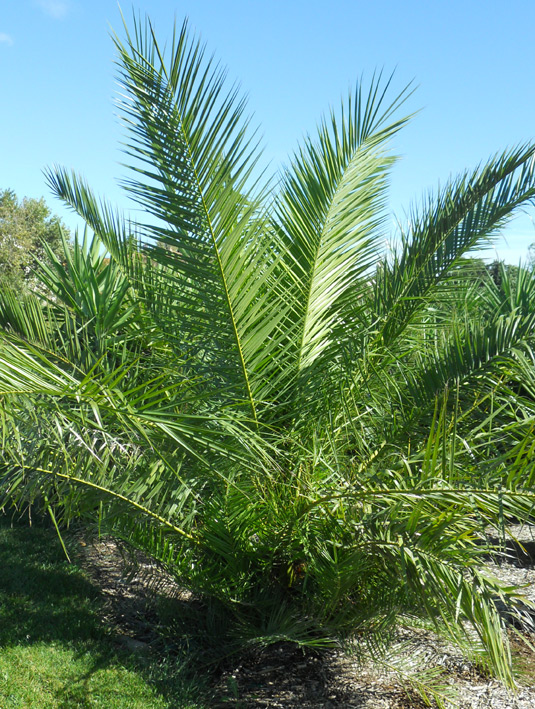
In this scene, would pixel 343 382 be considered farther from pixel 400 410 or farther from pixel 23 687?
pixel 23 687

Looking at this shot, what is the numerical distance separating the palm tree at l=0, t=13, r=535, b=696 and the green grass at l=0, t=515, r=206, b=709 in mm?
489

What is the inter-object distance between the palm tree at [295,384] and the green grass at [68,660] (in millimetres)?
489

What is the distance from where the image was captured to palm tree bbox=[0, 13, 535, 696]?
250 cm

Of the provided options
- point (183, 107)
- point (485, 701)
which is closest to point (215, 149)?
point (183, 107)

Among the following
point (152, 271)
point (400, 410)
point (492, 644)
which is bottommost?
point (492, 644)

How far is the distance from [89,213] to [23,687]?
127 inches

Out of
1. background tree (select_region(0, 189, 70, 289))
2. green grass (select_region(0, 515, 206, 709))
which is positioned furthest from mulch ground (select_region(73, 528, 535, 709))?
background tree (select_region(0, 189, 70, 289))

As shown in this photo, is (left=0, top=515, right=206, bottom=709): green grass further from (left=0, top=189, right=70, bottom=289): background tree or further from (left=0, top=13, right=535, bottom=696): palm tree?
(left=0, top=189, right=70, bottom=289): background tree

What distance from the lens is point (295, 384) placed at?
10.4 ft

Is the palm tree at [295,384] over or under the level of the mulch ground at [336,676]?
over

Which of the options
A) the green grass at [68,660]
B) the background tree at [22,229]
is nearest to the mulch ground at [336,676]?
the green grass at [68,660]

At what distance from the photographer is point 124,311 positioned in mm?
3775

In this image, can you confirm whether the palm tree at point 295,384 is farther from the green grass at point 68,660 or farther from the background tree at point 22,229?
the background tree at point 22,229

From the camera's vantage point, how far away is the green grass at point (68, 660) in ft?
9.96
